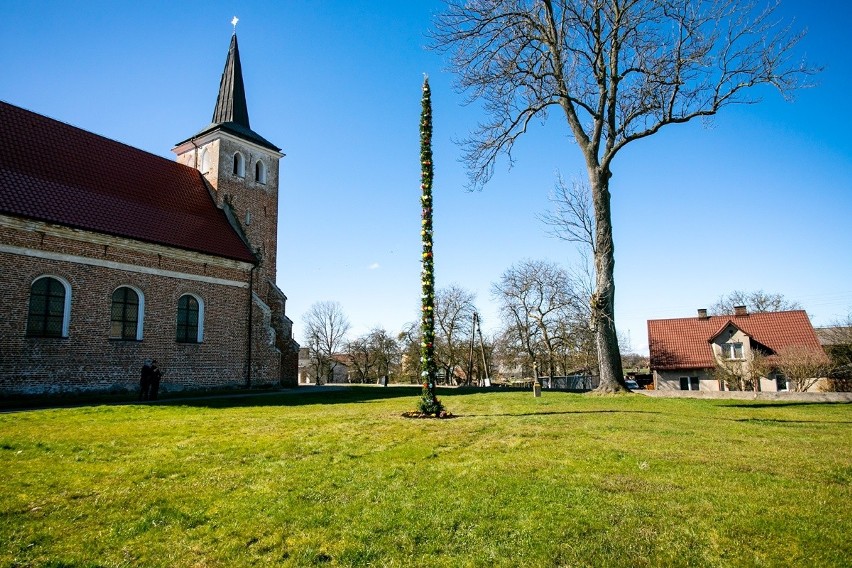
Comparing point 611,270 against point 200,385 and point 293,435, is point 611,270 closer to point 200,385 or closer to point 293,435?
point 293,435

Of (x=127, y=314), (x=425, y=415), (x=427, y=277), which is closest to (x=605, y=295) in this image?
(x=427, y=277)

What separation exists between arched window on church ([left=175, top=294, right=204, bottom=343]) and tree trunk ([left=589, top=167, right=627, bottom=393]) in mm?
15869

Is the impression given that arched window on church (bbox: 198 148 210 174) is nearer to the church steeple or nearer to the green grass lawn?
the church steeple

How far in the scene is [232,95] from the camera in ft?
93.1

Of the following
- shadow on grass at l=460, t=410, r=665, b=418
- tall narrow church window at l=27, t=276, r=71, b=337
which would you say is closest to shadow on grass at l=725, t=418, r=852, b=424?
shadow on grass at l=460, t=410, r=665, b=418

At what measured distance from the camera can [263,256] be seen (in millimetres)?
26391

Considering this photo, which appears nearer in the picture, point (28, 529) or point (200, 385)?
point (28, 529)

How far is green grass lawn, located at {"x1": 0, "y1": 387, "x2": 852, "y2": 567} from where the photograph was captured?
3.66 m

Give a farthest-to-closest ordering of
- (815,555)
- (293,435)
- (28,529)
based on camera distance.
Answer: (293,435) < (28,529) < (815,555)

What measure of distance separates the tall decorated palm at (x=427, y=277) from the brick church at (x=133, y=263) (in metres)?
12.8

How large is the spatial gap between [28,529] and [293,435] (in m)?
4.12

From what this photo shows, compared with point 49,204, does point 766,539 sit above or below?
below

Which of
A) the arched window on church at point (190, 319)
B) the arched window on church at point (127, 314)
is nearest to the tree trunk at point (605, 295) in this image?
the arched window on church at point (190, 319)

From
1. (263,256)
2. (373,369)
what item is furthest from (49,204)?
(373,369)
